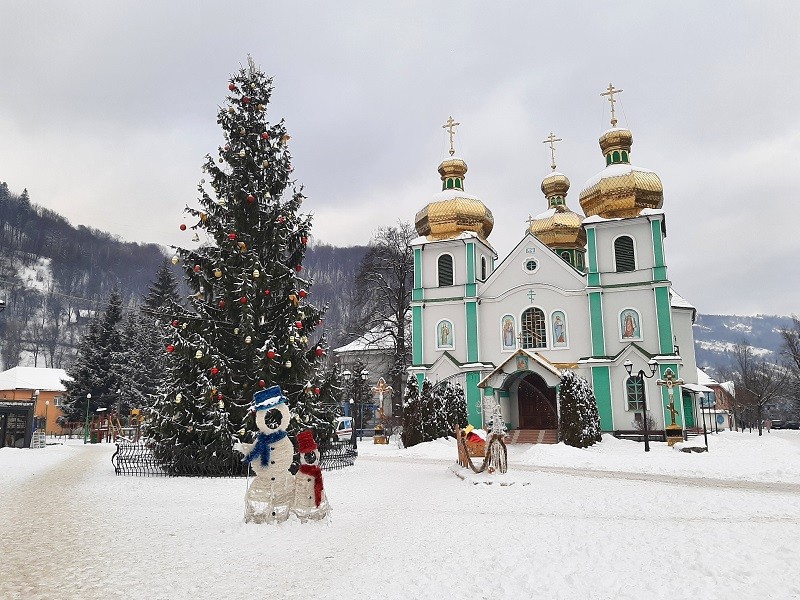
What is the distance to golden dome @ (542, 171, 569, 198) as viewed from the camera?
3816cm

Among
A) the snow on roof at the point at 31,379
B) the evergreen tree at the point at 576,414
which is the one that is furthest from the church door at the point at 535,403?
the snow on roof at the point at 31,379

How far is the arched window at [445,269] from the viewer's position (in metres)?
32.5

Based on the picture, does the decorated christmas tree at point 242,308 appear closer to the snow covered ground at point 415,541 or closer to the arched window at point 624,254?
the snow covered ground at point 415,541

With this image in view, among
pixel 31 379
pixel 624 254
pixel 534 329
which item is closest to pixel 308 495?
pixel 534 329

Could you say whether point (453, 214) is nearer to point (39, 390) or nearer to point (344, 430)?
point (344, 430)

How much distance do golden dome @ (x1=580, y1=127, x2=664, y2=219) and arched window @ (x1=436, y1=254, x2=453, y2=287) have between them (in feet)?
23.7

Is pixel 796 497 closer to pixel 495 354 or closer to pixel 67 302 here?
pixel 495 354

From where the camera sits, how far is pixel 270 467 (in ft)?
28.6

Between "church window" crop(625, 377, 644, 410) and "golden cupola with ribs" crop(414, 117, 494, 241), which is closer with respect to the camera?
"church window" crop(625, 377, 644, 410)

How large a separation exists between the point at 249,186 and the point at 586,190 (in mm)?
19648

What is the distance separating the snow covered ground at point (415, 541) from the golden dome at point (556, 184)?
86.9 feet

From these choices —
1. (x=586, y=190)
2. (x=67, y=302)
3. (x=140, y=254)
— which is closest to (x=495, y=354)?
(x=586, y=190)

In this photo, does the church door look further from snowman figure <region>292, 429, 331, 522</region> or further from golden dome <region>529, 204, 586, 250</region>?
snowman figure <region>292, 429, 331, 522</region>

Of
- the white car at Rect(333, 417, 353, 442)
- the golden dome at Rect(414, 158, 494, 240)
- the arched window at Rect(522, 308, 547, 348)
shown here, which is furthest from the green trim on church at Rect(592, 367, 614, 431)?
the white car at Rect(333, 417, 353, 442)
